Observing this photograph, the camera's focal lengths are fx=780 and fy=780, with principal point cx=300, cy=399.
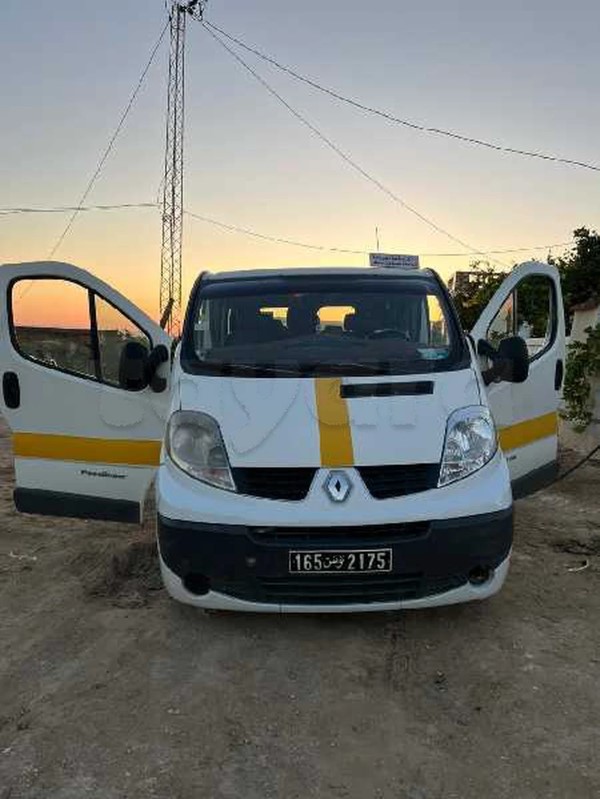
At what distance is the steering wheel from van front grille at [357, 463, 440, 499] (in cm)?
107

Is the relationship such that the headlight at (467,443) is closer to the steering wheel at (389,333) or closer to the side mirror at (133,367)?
the steering wheel at (389,333)

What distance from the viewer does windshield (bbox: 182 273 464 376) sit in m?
4.24

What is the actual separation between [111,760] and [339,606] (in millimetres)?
1235

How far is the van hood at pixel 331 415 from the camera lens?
3.69 metres

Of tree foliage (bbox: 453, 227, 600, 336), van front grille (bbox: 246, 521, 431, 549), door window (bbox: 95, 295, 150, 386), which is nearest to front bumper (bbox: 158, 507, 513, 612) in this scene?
van front grille (bbox: 246, 521, 431, 549)

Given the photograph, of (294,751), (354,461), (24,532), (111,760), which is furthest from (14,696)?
(24,532)

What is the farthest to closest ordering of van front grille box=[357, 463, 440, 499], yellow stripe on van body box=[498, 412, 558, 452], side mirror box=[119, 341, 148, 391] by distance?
1. yellow stripe on van body box=[498, 412, 558, 452]
2. side mirror box=[119, 341, 148, 391]
3. van front grille box=[357, 463, 440, 499]

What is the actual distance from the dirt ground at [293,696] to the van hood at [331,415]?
92cm

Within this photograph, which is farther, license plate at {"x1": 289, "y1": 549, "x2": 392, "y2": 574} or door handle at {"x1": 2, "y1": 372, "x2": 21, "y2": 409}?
door handle at {"x1": 2, "y1": 372, "x2": 21, "y2": 409}

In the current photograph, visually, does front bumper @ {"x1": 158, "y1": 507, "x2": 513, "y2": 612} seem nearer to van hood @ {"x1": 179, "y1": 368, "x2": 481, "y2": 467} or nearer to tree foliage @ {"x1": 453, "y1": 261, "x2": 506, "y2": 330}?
van hood @ {"x1": 179, "y1": 368, "x2": 481, "y2": 467}

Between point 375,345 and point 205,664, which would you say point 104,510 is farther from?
point 375,345

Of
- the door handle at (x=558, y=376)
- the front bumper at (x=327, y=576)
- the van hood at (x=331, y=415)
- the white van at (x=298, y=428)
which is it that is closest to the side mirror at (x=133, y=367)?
the white van at (x=298, y=428)

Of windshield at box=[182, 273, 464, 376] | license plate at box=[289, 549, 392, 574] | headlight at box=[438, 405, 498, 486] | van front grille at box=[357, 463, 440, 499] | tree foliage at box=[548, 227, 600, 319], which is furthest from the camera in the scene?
tree foliage at box=[548, 227, 600, 319]

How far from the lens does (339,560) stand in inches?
139
